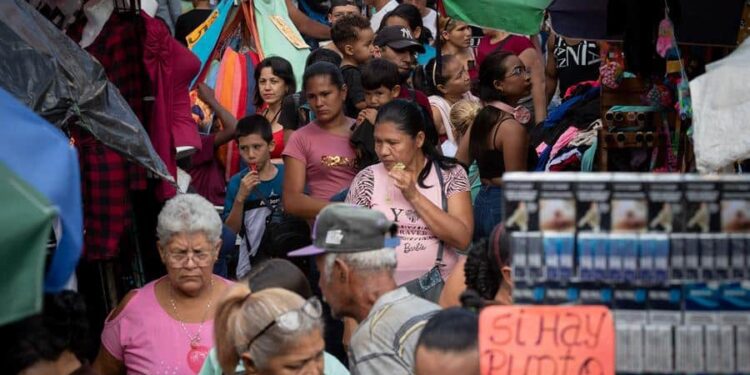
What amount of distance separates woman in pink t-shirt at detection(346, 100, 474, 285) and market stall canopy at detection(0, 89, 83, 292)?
10.6 feet

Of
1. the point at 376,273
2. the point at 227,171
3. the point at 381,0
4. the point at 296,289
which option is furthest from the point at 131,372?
the point at 381,0

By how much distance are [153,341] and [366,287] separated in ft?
4.59

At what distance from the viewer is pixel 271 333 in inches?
183

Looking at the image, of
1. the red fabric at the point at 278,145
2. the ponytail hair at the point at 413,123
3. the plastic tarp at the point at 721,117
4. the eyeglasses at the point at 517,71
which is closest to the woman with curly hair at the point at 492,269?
the plastic tarp at the point at 721,117

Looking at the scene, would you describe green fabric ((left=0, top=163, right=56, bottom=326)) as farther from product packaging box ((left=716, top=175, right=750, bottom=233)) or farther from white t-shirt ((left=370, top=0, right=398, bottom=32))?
white t-shirt ((left=370, top=0, right=398, bottom=32))

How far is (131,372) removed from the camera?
252 inches

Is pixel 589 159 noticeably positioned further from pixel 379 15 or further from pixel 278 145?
pixel 379 15

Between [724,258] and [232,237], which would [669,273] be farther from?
[232,237]

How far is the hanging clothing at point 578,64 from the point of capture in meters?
11.4

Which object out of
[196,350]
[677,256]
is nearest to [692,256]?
[677,256]

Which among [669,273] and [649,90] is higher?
[649,90]

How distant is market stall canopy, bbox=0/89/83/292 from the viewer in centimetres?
372

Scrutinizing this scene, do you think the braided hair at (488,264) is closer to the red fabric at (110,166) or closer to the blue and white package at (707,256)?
the blue and white package at (707,256)

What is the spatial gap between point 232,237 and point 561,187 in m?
4.41
